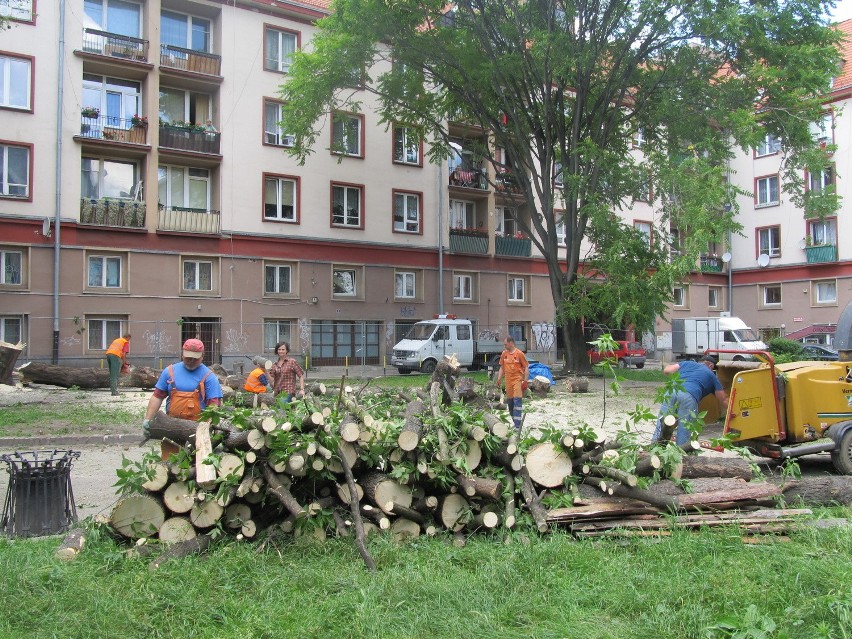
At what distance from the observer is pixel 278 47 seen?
98.2 ft

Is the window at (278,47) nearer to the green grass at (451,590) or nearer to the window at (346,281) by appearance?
the window at (346,281)

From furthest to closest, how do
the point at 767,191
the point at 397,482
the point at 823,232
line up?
the point at 767,191, the point at 823,232, the point at 397,482

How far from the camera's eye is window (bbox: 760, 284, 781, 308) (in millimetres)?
43156

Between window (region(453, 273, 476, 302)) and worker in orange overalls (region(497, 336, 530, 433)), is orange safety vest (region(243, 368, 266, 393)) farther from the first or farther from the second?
window (region(453, 273, 476, 302))

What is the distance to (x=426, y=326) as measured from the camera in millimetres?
28000

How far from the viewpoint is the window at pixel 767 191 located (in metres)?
43.0

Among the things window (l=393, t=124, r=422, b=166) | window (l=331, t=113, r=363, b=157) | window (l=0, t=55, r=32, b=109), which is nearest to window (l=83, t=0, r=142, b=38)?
window (l=0, t=55, r=32, b=109)

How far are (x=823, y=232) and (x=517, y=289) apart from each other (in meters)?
19.0

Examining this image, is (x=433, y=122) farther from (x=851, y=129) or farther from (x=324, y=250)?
(x=851, y=129)

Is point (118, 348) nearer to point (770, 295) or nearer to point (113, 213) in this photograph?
point (113, 213)

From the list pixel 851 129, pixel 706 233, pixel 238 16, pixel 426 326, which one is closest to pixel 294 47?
pixel 238 16

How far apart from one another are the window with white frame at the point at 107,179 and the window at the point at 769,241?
36267 mm

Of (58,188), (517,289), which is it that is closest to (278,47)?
(58,188)

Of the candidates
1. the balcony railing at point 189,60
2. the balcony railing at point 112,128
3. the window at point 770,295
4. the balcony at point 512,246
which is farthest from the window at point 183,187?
the window at point 770,295
